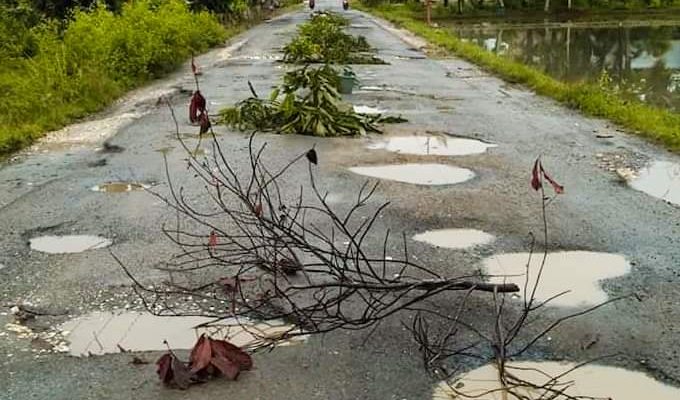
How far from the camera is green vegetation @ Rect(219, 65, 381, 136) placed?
10.1 m

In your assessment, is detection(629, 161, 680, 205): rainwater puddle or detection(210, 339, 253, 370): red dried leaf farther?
detection(629, 161, 680, 205): rainwater puddle

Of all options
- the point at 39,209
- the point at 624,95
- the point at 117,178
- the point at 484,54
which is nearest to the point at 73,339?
the point at 39,209

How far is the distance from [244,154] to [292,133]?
1.34 m

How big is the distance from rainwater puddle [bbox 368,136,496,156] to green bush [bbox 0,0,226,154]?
447 centimetres

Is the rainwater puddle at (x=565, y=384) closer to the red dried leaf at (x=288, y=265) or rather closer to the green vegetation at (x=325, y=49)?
the red dried leaf at (x=288, y=265)

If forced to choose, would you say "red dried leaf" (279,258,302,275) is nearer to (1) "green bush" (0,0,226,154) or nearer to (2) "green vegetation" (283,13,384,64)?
(1) "green bush" (0,0,226,154)

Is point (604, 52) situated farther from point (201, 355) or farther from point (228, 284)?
point (201, 355)

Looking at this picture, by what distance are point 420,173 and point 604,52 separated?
21642 millimetres

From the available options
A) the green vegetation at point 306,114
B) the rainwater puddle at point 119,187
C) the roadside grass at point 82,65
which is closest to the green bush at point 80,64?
the roadside grass at point 82,65

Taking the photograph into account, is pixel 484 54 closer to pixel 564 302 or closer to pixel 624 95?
pixel 624 95

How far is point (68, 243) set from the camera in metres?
5.87

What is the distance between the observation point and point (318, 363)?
13.0 ft

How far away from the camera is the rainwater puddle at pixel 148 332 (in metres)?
4.18

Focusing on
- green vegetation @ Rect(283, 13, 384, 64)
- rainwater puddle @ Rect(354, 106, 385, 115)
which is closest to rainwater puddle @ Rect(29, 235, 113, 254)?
rainwater puddle @ Rect(354, 106, 385, 115)
